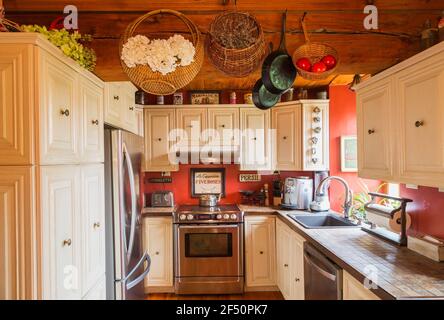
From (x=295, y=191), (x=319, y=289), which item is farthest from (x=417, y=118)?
(x=295, y=191)

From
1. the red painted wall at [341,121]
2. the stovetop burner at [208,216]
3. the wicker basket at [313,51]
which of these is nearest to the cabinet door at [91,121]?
the wicker basket at [313,51]

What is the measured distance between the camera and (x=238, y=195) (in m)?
3.77

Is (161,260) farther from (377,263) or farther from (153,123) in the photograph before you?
(377,263)

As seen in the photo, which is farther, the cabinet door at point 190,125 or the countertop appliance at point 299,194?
the cabinet door at point 190,125

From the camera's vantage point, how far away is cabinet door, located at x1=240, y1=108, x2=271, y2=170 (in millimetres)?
3480

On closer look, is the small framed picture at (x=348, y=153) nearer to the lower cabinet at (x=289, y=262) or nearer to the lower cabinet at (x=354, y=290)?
the lower cabinet at (x=289, y=262)

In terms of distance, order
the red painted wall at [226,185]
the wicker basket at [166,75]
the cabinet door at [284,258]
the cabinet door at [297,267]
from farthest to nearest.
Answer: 1. the red painted wall at [226,185]
2. the cabinet door at [284,258]
3. the cabinet door at [297,267]
4. the wicker basket at [166,75]

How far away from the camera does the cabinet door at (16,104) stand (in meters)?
1.11

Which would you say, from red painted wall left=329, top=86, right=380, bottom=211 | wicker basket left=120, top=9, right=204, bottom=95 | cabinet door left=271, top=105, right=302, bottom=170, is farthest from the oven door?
wicker basket left=120, top=9, right=204, bottom=95

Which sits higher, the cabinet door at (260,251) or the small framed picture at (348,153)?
the small framed picture at (348,153)

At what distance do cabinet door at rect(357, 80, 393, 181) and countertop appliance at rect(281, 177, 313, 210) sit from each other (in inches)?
51.5

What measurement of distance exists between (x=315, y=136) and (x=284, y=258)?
1397mm

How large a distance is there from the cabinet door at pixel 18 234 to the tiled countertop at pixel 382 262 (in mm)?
1480
